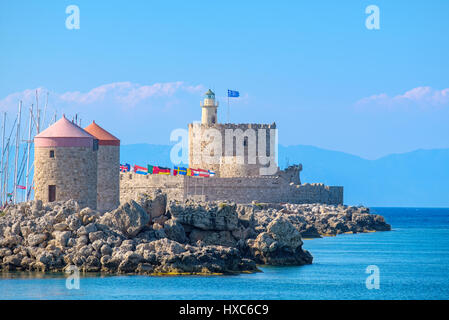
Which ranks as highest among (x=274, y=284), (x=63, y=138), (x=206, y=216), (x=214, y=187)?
(x=63, y=138)

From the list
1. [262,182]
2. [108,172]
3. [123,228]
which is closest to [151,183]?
[262,182]

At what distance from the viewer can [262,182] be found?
54.3 m

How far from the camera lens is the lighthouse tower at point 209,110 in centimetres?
5816

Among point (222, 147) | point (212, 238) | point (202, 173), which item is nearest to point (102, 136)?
point (212, 238)

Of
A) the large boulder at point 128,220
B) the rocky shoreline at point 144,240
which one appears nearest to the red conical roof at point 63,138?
the rocky shoreline at point 144,240

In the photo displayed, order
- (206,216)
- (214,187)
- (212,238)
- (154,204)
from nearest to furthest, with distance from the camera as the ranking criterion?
(212,238) → (206,216) → (154,204) → (214,187)

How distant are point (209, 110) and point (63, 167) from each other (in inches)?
1041

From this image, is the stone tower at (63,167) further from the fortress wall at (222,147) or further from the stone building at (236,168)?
the fortress wall at (222,147)

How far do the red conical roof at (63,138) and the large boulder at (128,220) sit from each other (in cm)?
461

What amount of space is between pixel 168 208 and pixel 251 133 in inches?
1074

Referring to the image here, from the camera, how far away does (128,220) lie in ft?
94.2

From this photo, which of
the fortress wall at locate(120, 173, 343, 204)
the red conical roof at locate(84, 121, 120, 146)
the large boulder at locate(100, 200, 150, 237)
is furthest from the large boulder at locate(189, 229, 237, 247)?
the fortress wall at locate(120, 173, 343, 204)

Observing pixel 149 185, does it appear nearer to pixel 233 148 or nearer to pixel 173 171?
pixel 173 171
